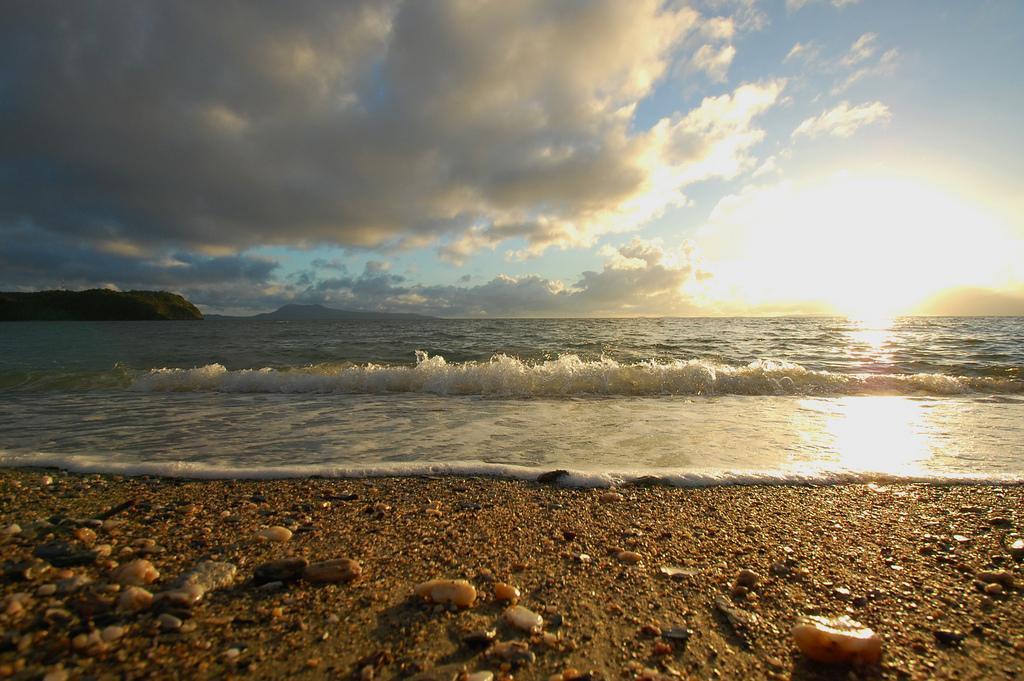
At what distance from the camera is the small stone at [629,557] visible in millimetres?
2788

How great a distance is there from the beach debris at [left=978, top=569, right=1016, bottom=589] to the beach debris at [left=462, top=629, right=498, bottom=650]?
9.90 feet

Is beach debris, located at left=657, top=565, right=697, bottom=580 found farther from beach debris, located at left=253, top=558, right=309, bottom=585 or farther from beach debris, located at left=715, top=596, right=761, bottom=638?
beach debris, located at left=253, top=558, right=309, bottom=585

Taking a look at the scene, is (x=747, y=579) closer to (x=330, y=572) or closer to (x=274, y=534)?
(x=330, y=572)

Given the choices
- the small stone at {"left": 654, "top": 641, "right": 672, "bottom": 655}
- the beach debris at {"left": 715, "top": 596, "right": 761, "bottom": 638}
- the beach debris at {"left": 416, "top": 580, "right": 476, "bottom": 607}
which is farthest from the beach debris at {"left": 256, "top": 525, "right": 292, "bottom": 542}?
the beach debris at {"left": 715, "top": 596, "right": 761, "bottom": 638}

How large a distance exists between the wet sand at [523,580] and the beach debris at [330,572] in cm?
5

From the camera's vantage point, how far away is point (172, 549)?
2.85 m

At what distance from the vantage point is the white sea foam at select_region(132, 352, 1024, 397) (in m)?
10.5

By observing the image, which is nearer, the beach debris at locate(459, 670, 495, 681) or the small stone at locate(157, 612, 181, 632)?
the beach debris at locate(459, 670, 495, 681)

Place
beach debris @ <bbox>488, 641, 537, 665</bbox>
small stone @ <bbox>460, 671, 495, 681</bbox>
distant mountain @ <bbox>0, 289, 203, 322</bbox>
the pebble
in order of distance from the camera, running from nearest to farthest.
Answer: small stone @ <bbox>460, 671, 495, 681</bbox>
beach debris @ <bbox>488, 641, 537, 665</bbox>
the pebble
distant mountain @ <bbox>0, 289, 203, 322</bbox>

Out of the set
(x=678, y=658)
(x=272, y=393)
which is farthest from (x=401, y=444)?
(x=272, y=393)

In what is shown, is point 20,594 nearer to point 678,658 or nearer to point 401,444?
point 678,658

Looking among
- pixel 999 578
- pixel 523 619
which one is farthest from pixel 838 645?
pixel 999 578

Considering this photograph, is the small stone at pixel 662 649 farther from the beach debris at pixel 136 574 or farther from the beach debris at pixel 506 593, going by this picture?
the beach debris at pixel 136 574

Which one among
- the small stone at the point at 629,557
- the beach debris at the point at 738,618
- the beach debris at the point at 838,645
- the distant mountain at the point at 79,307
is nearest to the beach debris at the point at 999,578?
the beach debris at the point at 838,645
